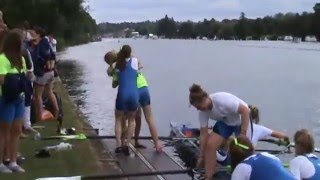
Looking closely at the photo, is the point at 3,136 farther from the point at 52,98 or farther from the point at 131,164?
the point at 52,98

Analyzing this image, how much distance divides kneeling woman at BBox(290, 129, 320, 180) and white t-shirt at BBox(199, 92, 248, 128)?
173cm

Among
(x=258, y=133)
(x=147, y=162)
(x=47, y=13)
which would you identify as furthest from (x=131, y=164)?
(x=47, y=13)

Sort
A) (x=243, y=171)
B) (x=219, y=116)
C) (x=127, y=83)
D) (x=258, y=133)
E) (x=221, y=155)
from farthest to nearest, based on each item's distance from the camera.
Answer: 1. (x=127, y=83)
2. (x=221, y=155)
3. (x=258, y=133)
4. (x=219, y=116)
5. (x=243, y=171)

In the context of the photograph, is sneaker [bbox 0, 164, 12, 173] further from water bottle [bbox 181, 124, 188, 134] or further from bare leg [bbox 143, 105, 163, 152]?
water bottle [bbox 181, 124, 188, 134]

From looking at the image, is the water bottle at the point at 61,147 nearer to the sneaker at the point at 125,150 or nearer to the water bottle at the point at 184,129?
the sneaker at the point at 125,150

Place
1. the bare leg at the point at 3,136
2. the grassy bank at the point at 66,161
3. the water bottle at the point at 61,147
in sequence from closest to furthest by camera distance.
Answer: the bare leg at the point at 3,136, the grassy bank at the point at 66,161, the water bottle at the point at 61,147

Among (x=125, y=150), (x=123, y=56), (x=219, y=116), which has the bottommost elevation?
(x=125, y=150)

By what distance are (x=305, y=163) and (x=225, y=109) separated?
2.01 meters

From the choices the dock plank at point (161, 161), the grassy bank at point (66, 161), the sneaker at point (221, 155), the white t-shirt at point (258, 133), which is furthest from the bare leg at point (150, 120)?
the white t-shirt at point (258, 133)

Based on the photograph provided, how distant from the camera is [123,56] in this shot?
1130 centimetres

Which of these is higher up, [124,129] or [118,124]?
[118,124]

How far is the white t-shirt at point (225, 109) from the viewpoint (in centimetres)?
905

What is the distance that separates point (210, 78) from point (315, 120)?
26.7m

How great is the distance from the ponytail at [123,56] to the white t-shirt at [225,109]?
244cm
